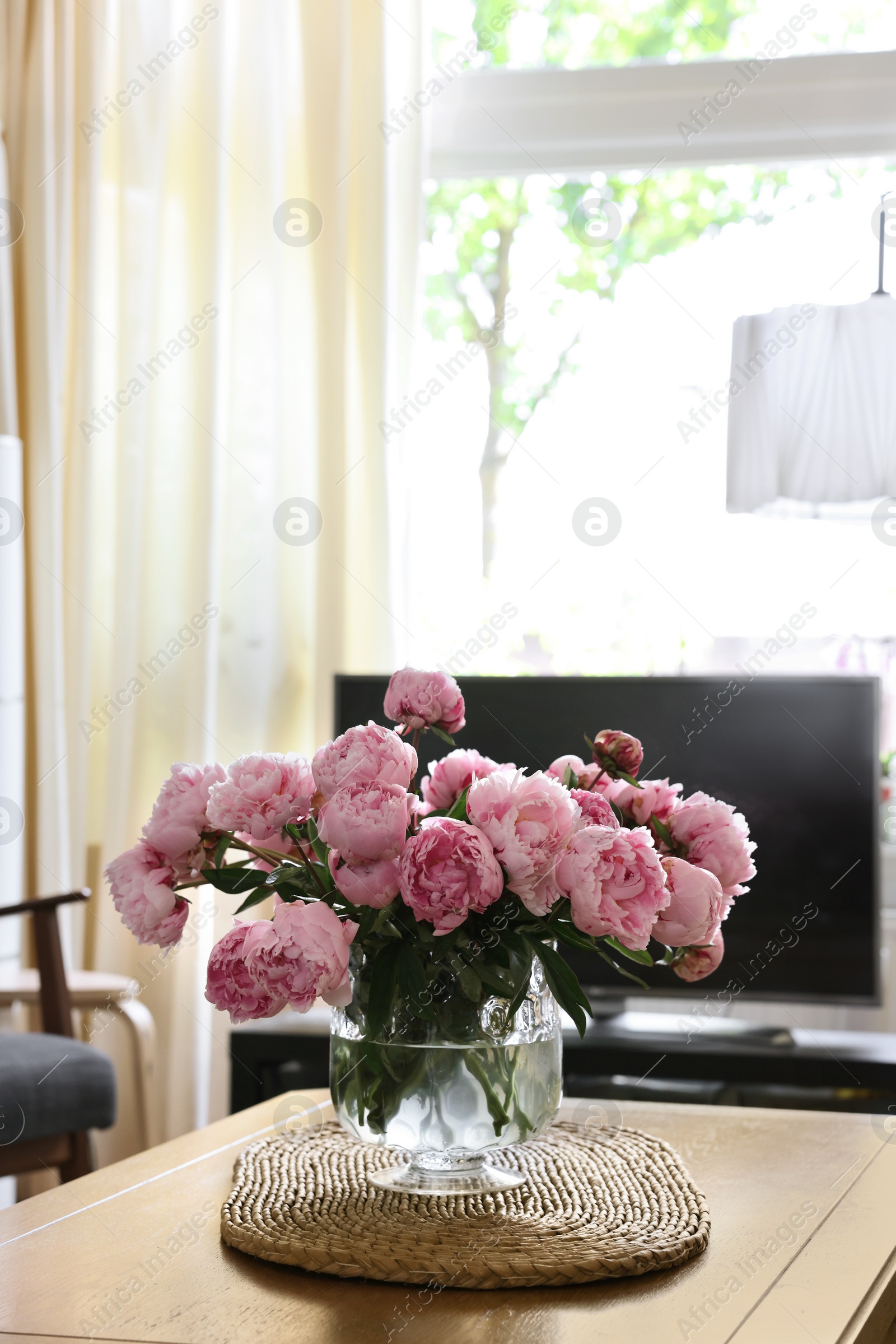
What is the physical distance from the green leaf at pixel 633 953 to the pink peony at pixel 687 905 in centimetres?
2

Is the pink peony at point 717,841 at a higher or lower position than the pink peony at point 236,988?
higher

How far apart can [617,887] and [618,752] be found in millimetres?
167

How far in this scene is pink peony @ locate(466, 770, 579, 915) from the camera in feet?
3.35

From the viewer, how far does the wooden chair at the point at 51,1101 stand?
2014 mm

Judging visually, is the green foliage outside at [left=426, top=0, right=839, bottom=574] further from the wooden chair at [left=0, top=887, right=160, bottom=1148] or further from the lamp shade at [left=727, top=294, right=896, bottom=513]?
the wooden chair at [left=0, top=887, right=160, bottom=1148]

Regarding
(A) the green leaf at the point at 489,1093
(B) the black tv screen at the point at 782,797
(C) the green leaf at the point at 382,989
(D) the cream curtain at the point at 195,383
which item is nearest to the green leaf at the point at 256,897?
(C) the green leaf at the point at 382,989

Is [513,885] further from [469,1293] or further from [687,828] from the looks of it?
[469,1293]

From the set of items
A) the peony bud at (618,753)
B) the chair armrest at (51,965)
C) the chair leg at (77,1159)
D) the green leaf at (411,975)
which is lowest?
the chair leg at (77,1159)

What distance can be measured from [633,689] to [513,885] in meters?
1.66

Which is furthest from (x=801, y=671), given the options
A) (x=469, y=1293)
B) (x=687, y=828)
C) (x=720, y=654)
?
(x=469, y=1293)

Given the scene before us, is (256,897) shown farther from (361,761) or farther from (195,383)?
(195,383)

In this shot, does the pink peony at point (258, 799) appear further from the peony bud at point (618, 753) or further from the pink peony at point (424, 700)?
the peony bud at point (618, 753)

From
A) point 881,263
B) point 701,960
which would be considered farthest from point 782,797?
point 701,960

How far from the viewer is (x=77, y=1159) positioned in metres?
2.15
